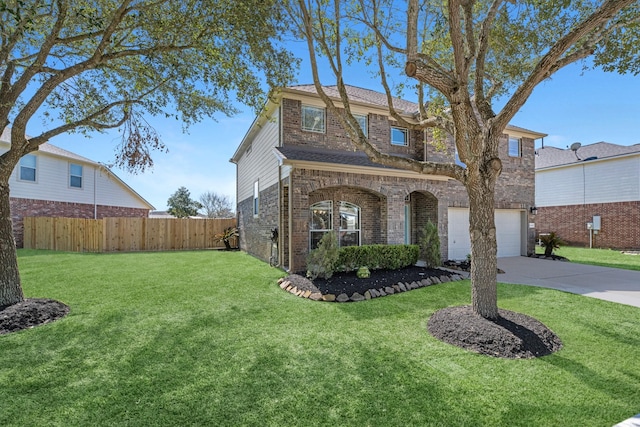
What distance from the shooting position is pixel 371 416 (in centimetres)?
285

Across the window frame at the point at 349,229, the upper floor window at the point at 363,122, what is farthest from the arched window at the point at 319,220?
the upper floor window at the point at 363,122

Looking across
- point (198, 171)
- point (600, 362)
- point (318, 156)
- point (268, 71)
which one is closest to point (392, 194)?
point (318, 156)

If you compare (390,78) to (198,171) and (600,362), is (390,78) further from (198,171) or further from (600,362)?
(198,171)

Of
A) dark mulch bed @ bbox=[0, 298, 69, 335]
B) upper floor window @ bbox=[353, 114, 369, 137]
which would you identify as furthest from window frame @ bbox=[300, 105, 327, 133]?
dark mulch bed @ bbox=[0, 298, 69, 335]

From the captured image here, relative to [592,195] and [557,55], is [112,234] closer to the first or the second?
[557,55]

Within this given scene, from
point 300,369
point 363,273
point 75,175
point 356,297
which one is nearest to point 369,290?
point 356,297

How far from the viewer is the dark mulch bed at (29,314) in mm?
4961

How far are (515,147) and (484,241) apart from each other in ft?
40.3

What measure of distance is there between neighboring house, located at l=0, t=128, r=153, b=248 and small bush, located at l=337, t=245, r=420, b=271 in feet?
49.2

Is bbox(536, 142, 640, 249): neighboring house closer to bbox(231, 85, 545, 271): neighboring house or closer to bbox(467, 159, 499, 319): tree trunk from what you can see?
bbox(231, 85, 545, 271): neighboring house

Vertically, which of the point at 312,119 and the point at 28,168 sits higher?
the point at 312,119

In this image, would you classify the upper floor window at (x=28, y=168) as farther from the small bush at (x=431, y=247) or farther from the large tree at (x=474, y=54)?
the small bush at (x=431, y=247)

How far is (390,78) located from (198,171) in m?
32.8

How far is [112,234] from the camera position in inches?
645
